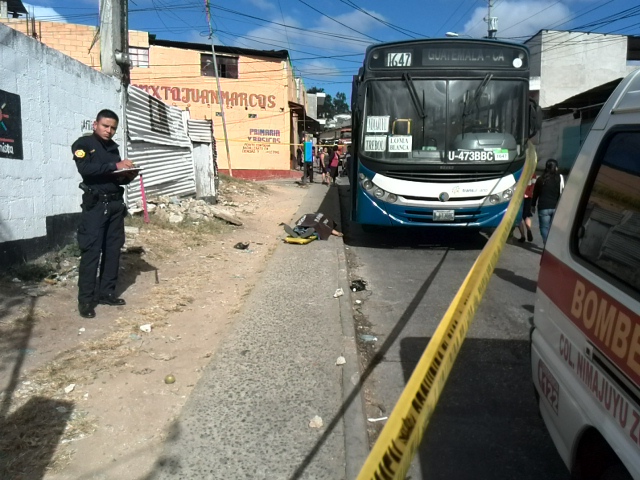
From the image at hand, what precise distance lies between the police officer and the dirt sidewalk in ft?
1.29

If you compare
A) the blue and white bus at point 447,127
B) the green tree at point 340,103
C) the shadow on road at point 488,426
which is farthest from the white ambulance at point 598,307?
the green tree at point 340,103

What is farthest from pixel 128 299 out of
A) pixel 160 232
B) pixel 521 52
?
pixel 521 52

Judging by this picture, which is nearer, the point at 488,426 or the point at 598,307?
the point at 598,307

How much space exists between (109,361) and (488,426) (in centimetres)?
288

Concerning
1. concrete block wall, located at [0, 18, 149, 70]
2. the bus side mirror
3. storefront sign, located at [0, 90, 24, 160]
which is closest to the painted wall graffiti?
concrete block wall, located at [0, 18, 149, 70]

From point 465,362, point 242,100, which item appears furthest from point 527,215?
point 242,100

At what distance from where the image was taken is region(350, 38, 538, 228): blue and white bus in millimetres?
8992

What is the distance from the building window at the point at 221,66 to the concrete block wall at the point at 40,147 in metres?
23.1

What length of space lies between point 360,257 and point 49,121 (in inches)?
197

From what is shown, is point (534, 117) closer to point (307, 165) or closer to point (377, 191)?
point (377, 191)

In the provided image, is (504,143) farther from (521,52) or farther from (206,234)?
(206,234)

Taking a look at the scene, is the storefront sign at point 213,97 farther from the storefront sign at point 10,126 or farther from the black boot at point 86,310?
the black boot at point 86,310

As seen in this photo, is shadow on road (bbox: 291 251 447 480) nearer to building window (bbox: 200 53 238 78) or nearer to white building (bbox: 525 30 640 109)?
building window (bbox: 200 53 238 78)

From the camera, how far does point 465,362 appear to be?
4836 millimetres
